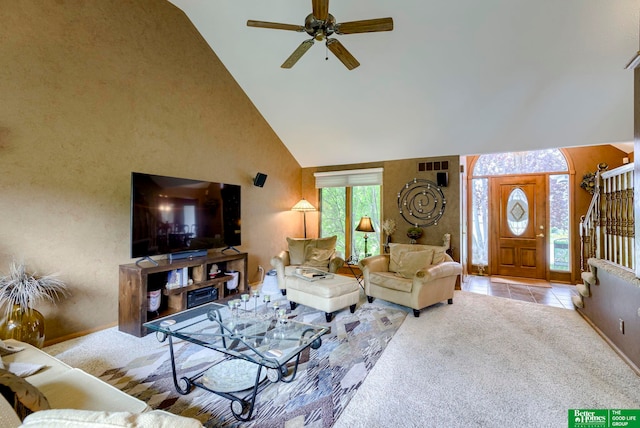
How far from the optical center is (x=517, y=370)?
2.35m

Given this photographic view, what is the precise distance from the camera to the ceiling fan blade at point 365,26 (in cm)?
226

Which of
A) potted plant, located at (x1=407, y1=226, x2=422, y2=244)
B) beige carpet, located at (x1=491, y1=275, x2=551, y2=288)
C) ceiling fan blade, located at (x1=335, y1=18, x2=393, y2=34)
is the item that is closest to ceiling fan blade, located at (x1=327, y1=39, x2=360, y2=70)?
ceiling fan blade, located at (x1=335, y1=18, x2=393, y2=34)

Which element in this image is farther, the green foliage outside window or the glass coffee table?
the green foliage outside window

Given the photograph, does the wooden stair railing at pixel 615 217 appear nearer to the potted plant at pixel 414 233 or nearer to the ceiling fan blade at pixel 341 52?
the potted plant at pixel 414 233

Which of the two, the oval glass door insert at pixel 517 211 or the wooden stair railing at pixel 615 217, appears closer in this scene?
the wooden stair railing at pixel 615 217

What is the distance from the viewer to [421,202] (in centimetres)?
512

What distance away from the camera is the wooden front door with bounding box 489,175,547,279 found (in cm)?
546

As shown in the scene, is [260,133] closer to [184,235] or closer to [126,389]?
[184,235]

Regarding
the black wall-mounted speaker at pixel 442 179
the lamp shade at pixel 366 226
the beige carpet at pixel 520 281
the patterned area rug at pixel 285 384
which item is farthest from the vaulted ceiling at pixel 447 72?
the patterned area rug at pixel 285 384

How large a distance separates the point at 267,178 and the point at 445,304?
3.57 metres

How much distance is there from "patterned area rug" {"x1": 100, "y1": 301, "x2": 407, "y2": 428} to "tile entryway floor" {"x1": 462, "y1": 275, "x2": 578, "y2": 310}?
256 centimetres

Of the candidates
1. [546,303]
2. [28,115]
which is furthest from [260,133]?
[546,303]

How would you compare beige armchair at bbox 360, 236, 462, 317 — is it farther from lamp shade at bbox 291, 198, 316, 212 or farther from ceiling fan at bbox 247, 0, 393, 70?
ceiling fan at bbox 247, 0, 393, 70

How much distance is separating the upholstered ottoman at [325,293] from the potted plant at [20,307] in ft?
7.93
